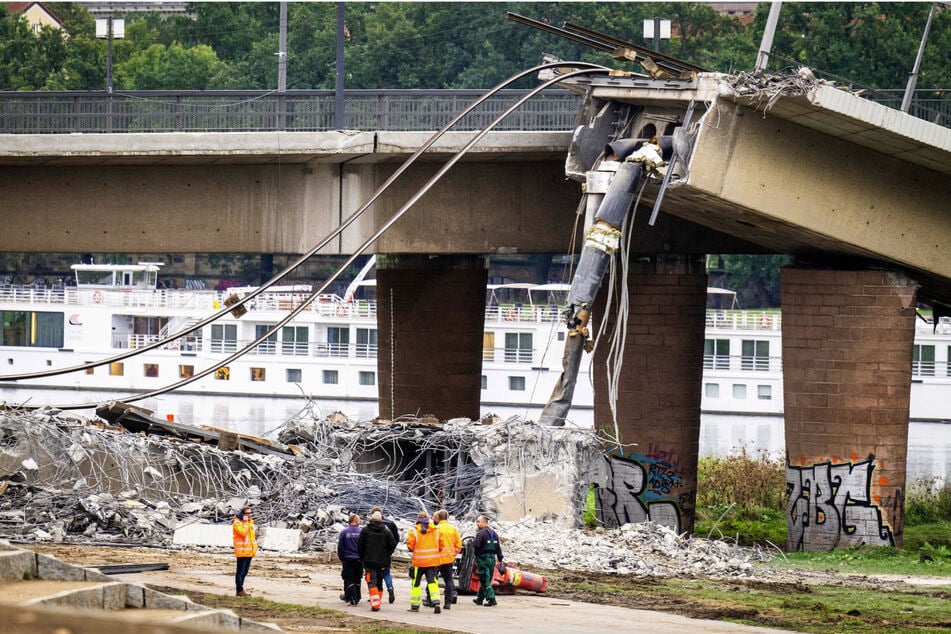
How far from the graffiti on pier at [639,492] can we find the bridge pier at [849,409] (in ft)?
14.1

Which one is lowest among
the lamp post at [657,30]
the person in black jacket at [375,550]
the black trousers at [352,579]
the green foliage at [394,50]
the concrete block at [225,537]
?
the concrete block at [225,537]

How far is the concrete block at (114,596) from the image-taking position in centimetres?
1178

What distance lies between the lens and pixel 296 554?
73.6ft

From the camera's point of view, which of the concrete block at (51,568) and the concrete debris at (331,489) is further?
the concrete debris at (331,489)

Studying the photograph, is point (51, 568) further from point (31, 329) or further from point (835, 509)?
point (31, 329)

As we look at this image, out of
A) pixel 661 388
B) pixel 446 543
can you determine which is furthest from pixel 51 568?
pixel 661 388

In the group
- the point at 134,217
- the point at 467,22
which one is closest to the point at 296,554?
the point at 134,217

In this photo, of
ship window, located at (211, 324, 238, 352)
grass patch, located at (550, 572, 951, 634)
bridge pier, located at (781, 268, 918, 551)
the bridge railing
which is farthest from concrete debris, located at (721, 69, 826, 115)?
ship window, located at (211, 324, 238, 352)

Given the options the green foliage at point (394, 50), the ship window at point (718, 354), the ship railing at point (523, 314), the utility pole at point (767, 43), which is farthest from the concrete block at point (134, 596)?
the green foliage at point (394, 50)

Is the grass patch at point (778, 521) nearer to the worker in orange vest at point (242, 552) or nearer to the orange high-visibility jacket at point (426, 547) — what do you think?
the orange high-visibility jacket at point (426, 547)

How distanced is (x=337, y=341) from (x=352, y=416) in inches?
471

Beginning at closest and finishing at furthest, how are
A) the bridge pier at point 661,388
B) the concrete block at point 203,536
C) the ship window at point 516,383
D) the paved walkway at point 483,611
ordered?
the paved walkway at point 483,611, the concrete block at point 203,536, the bridge pier at point 661,388, the ship window at point 516,383

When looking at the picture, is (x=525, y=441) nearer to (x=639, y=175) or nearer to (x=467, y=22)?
(x=639, y=175)

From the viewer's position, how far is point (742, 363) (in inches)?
2950
